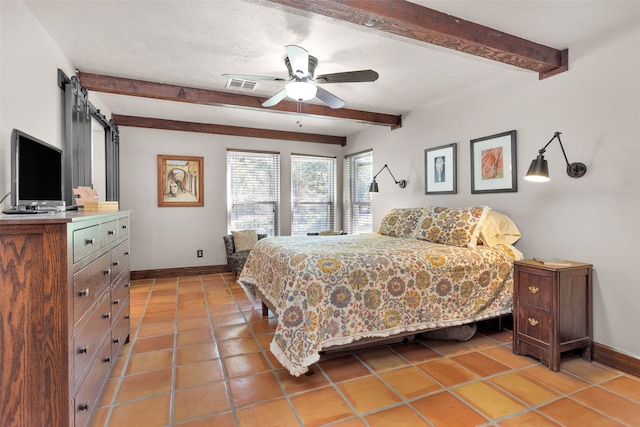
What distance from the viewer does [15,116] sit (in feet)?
6.27

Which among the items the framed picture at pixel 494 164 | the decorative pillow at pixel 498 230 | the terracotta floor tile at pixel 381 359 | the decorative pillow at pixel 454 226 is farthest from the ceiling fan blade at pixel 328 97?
the terracotta floor tile at pixel 381 359

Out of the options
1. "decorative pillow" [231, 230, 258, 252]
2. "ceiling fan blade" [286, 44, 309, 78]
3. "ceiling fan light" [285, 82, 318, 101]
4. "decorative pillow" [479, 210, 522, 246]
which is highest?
"ceiling fan blade" [286, 44, 309, 78]

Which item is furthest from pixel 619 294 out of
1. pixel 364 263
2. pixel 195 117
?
pixel 195 117

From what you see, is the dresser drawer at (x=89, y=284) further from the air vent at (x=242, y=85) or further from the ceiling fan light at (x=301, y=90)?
the air vent at (x=242, y=85)

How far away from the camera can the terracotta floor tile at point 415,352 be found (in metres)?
2.51

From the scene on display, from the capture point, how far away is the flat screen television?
5.44ft

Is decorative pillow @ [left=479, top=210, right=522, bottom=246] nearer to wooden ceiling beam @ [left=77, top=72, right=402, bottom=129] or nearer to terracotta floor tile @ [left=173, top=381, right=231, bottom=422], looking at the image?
wooden ceiling beam @ [left=77, top=72, right=402, bottom=129]

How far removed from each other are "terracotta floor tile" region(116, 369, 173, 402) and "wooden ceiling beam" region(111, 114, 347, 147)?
12.3 feet

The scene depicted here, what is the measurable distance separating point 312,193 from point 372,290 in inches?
152

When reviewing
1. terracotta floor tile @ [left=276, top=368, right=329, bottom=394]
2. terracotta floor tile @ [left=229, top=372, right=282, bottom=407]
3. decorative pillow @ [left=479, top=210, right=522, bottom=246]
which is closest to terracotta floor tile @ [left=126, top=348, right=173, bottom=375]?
terracotta floor tile @ [left=229, top=372, right=282, bottom=407]

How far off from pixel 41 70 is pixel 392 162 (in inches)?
157

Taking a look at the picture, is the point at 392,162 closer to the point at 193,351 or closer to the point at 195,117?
the point at 195,117

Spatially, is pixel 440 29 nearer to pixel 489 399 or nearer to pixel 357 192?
pixel 489 399

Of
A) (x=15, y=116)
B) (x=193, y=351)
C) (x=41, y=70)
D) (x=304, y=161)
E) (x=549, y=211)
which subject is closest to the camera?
(x=15, y=116)
